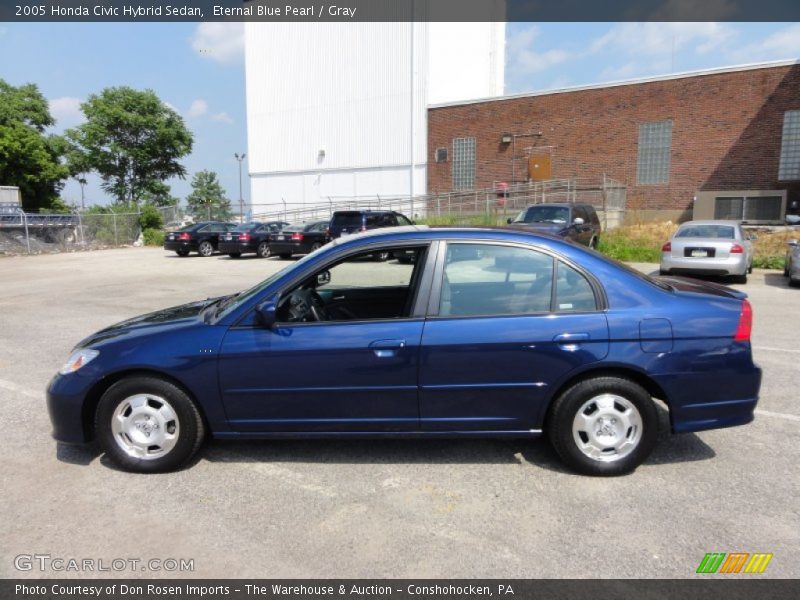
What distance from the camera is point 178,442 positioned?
3797mm

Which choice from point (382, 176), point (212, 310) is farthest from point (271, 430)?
point (382, 176)

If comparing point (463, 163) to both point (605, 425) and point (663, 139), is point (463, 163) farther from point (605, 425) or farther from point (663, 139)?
point (605, 425)

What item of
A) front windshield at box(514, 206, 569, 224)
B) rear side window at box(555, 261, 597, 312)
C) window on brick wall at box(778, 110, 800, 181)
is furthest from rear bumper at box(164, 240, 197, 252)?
window on brick wall at box(778, 110, 800, 181)

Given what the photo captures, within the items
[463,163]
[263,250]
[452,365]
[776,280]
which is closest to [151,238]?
[263,250]

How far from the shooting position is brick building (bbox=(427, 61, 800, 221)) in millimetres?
27391

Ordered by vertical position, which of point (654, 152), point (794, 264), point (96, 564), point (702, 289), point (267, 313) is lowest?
point (96, 564)

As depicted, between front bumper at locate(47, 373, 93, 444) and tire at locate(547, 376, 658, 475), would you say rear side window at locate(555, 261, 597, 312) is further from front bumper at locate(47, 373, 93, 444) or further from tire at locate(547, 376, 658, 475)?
front bumper at locate(47, 373, 93, 444)

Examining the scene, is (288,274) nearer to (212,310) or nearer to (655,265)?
(212,310)

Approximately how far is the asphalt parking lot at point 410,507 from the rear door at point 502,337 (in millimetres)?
465

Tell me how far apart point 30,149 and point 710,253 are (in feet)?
145

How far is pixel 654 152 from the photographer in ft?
99.2

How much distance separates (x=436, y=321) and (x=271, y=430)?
1.31 metres

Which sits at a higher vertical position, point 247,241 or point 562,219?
point 562,219

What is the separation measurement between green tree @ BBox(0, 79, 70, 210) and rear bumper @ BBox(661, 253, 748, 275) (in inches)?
1677
